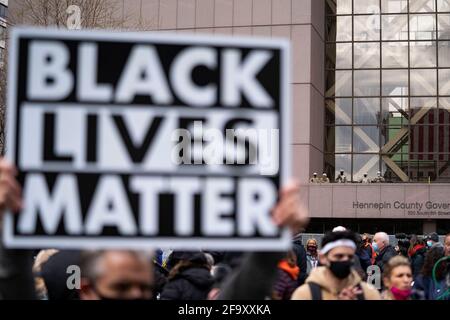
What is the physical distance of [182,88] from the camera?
2904mm

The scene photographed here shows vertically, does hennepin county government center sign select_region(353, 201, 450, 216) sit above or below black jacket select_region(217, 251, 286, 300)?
below

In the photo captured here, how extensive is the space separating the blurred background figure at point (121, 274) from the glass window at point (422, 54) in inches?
1598

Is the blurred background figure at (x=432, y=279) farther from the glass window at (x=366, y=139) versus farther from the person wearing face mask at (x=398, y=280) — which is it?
the glass window at (x=366, y=139)

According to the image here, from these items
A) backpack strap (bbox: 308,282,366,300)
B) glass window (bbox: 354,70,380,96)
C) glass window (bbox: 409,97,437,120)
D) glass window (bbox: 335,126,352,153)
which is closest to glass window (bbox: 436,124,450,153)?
glass window (bbox: 409,97,437,120)

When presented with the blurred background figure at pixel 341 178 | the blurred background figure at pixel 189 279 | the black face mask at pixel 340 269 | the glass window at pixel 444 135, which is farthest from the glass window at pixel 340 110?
the black face mask at pixel 340 269

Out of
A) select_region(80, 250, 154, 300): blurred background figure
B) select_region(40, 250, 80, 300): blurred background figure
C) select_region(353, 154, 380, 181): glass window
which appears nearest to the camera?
select_region(80, 250, 154, 300): blurred background figure

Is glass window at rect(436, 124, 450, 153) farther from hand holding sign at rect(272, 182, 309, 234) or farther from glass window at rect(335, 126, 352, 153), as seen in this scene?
hand holding sign at rect(272, 182, 309, 234)

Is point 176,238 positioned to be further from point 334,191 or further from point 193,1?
point 193,1

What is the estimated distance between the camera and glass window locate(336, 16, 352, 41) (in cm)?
4225

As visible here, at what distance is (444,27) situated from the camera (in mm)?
41375

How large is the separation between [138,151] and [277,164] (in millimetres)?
530

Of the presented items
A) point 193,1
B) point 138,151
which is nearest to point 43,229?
point 138,151

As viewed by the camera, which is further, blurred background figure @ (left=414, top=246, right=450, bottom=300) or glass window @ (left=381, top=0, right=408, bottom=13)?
glass window @ (left=381, top=0, right=408, bottom=13)

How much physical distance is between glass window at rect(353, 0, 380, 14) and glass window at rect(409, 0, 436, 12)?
1820 millimetres
